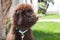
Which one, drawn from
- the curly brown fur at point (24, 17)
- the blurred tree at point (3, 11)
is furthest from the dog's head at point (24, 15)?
the blurred tree at point (3, 11)

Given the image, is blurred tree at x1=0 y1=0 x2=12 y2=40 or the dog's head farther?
blurred tree at x1=0 y1=0 x2=12 y2=40

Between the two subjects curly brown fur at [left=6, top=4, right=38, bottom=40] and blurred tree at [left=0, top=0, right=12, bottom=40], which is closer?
curly brown fur at [left=6, top=4, right=38, bottom=40]

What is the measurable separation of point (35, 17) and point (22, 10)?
26cm

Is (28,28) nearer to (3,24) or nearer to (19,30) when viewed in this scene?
(19,30)

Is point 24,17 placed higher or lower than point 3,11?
higher

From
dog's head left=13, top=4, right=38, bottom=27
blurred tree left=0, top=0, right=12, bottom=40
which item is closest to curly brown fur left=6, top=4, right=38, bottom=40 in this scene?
dog's head left=13, top=4, right=38, bottom=27

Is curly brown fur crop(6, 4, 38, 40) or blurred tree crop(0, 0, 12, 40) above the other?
curly brown fur crop(6, 4, 38, 40)

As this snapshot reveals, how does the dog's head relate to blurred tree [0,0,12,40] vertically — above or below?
above

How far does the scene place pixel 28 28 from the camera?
530 cm

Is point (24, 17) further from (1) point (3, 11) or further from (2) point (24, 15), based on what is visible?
(1) point (3, 11)

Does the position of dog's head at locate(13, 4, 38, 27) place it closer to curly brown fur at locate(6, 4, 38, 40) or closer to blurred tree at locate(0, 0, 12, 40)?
curly brown fur at locate(6, 4, 38, 40)

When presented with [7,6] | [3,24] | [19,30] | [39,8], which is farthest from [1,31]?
[39,8]

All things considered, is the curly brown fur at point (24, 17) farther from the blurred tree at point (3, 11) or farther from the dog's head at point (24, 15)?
the blurred tree at point (3, 11)

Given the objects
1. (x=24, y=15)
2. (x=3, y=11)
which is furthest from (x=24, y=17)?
(x=3, y=11)
